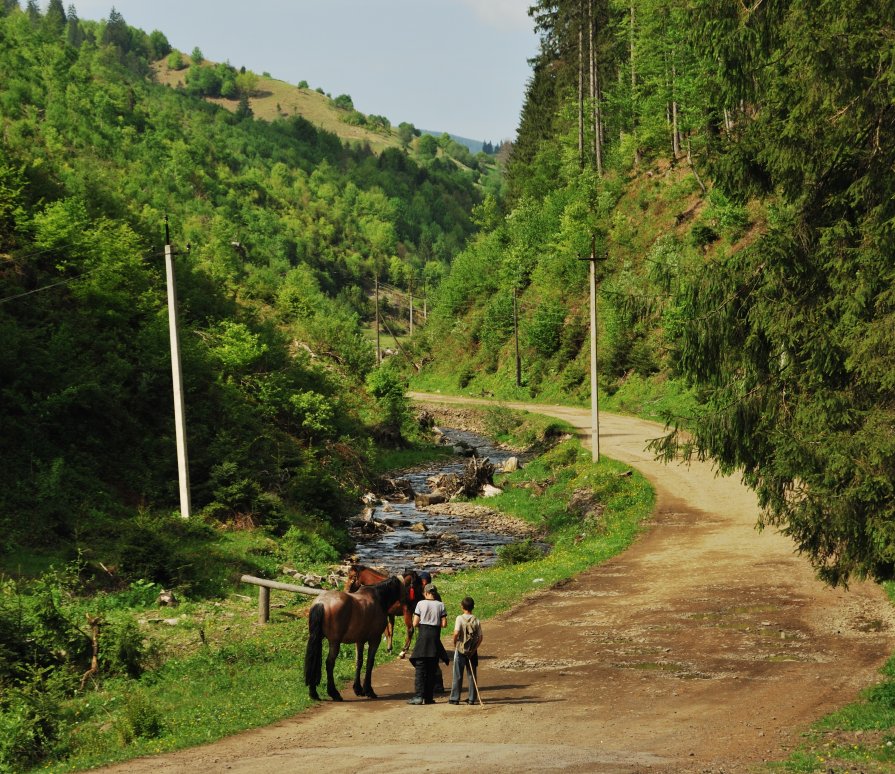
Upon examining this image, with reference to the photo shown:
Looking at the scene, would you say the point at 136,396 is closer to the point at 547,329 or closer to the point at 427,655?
the point at 427,655

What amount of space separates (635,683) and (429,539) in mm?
19412

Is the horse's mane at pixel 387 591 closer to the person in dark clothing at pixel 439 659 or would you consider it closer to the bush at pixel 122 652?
the person in dark clothing at pixel 439 659

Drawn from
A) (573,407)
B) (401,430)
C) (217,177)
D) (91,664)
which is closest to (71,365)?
(91,664)

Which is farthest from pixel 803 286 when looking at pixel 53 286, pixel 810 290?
pixel 53 286

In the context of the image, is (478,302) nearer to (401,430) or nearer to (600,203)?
(600,203)

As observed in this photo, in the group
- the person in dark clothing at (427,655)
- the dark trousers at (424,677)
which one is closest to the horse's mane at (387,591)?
the person in dark clothing at (427,655)

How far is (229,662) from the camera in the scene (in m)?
16.8

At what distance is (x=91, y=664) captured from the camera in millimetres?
16547

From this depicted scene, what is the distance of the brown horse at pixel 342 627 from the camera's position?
14031mm

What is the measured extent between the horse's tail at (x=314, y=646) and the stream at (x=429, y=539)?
45.8ft

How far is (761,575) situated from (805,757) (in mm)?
11488

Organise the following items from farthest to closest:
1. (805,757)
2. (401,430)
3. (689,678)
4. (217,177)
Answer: (217,177) → (401,430) → (689,678) → (805,757)

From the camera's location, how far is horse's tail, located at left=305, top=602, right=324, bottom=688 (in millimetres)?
13984

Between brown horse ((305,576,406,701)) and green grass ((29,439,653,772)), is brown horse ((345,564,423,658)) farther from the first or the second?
green grass ((29,439,653,772))
